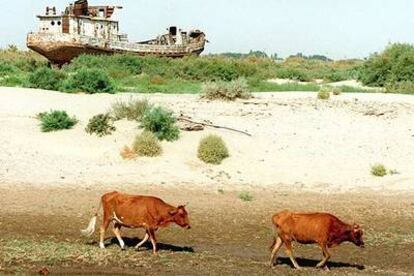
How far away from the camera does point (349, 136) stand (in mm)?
23391

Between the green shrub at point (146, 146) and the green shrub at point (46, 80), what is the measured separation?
834 centimetres

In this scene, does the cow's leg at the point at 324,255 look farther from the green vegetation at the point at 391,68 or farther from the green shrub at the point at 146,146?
the green vegetation at the point at 391,68

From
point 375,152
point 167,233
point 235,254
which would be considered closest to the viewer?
point 235,254

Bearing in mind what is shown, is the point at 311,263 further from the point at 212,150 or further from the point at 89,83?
the point at 89,83

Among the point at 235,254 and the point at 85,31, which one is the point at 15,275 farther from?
the point at 85,31

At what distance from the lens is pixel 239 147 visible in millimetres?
22000

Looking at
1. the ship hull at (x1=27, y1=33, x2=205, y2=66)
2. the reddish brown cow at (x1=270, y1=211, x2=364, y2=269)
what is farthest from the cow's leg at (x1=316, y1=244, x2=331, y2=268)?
the ship hull at (x1=27, y1=33, x2=205, y2=66)

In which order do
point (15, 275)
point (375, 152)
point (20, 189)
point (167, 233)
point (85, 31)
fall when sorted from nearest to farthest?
point (15, 275) < point (167, 233) < point (20, 189) < point (375, 152) < point (85, 31)

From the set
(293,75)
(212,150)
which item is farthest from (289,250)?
(293,75)

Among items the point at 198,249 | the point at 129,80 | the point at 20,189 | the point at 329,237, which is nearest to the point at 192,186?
the point at 20,189

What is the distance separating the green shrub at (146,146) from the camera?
21.0 metres

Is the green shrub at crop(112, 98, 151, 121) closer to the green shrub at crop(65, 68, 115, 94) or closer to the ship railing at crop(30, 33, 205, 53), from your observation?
the green shrub at crop(65, 68, 115, 94)

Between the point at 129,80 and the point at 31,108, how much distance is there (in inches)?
474

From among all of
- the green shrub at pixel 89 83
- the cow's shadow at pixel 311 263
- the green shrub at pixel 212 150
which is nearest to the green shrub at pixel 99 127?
the green shrub at pixel 212 150
